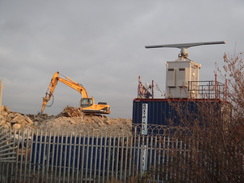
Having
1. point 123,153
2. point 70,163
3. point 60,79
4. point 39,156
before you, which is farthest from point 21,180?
point 60,79

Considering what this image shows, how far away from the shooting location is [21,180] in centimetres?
1307

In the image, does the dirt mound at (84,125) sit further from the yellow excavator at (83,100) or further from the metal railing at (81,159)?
the metal railing at (81,159)

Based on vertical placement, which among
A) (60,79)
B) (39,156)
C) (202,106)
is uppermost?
(60,79)

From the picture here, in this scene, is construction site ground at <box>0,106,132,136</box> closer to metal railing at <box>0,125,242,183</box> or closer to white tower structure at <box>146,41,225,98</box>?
white tower structure at <box>146,41,225,98</box>

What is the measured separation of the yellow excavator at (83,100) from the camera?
1363 inches

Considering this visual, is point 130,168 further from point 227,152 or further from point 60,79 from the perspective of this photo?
point 60,79

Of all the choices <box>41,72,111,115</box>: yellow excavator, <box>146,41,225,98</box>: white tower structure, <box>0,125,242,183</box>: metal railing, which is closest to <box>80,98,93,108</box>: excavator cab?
<box>41,72,111,115</box>: yellow excavator

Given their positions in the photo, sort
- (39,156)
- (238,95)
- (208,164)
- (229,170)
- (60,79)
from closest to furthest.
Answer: (238,95), (229,170), (208,164), (39,156), (60,79)

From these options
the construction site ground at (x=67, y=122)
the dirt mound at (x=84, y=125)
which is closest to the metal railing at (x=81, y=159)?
the construction site ground at (x=67, y=122)

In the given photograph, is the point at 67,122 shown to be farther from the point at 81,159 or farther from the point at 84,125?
the point at 81,159

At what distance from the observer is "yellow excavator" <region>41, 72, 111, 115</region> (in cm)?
3462

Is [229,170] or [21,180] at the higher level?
[229,170]

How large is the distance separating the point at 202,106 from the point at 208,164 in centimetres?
132

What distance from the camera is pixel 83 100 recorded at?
34750 millimetres
